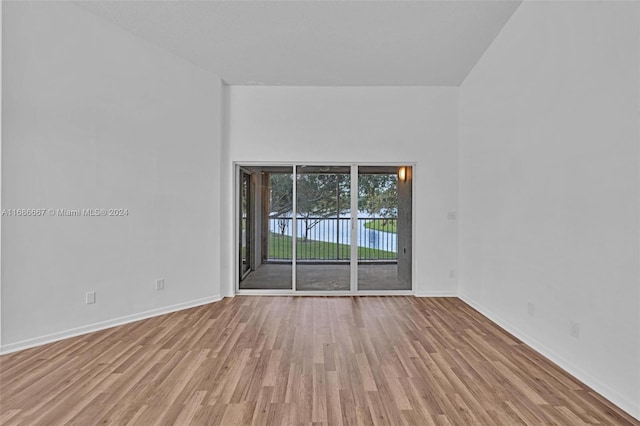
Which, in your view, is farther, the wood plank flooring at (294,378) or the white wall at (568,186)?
A: the white wall at (568,186)

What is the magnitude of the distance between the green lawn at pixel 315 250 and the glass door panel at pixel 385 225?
0.02 meters

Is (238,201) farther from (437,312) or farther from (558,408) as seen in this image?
(558,408)

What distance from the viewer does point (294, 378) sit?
8.74ft

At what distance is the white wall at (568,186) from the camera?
7.52ft

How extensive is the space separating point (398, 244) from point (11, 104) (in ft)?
16.0

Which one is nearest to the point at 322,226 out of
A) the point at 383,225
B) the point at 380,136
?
the point at 383,225

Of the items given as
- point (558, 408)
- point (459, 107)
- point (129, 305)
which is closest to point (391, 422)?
point (558, 408)

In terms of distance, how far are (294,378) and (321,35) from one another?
3.51 meters

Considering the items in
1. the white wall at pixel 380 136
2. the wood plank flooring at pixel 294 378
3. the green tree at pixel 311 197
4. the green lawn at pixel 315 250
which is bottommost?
the wood plank flooring at pixel 294 378

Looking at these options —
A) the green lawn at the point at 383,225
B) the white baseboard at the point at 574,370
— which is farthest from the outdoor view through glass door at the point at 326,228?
the white baseboard at the point at 574,370

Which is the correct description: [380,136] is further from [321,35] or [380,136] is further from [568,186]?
[568,186]

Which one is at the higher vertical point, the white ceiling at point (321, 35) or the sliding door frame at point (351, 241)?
the white ceiling at point (321, 35)

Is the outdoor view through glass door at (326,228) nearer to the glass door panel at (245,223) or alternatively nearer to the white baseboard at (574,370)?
the glass door panel at (245,223)

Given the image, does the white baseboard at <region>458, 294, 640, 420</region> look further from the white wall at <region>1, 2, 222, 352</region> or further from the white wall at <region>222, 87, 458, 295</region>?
the white wall at <region>1, 2, 222, 352</region>
